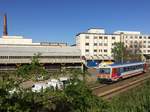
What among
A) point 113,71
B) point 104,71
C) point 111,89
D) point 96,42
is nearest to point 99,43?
point 96,42

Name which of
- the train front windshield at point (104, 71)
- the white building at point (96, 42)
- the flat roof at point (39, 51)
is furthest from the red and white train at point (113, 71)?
the white building at point (96, 42)

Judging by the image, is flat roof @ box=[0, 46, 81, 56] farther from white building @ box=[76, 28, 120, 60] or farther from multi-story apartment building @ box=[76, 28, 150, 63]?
white building @ box=[76, 28, 120, 60]

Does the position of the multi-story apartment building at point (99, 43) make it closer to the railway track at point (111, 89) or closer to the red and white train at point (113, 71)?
the red and white train at point (113, 71)

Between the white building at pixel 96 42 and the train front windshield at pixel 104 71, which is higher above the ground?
the white building at pixel 96 42

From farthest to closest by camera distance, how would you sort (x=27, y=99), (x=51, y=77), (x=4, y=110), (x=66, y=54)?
(x=66, y=54) → (x=51, y=77) → (x=27, y=99) → (x=4, y=110)

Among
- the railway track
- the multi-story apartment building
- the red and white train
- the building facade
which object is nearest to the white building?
the multi-story apartment building

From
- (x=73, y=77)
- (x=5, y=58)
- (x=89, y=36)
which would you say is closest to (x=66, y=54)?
(x=5, y=58)

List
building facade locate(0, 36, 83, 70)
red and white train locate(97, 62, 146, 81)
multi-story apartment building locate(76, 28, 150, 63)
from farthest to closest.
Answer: multi-story apartment building locate(76, 28, 150, 63)
building facade locate(0, 36, 83, 70)
red and white train locate(97, 62, 146, 81)

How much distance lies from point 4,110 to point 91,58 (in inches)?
3974

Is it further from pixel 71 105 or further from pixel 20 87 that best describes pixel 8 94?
pixel 71 105

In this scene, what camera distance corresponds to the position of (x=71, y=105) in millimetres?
13844

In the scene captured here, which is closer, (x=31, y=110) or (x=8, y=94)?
(x=8, y=94)

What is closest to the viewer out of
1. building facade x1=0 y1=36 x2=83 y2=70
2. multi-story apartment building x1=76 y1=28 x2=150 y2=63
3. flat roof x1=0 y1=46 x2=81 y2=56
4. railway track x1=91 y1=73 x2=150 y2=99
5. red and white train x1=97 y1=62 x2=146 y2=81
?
railway track x1=91 y1=73 x2=150 y2=99

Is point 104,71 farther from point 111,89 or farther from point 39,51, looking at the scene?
point 39,51
